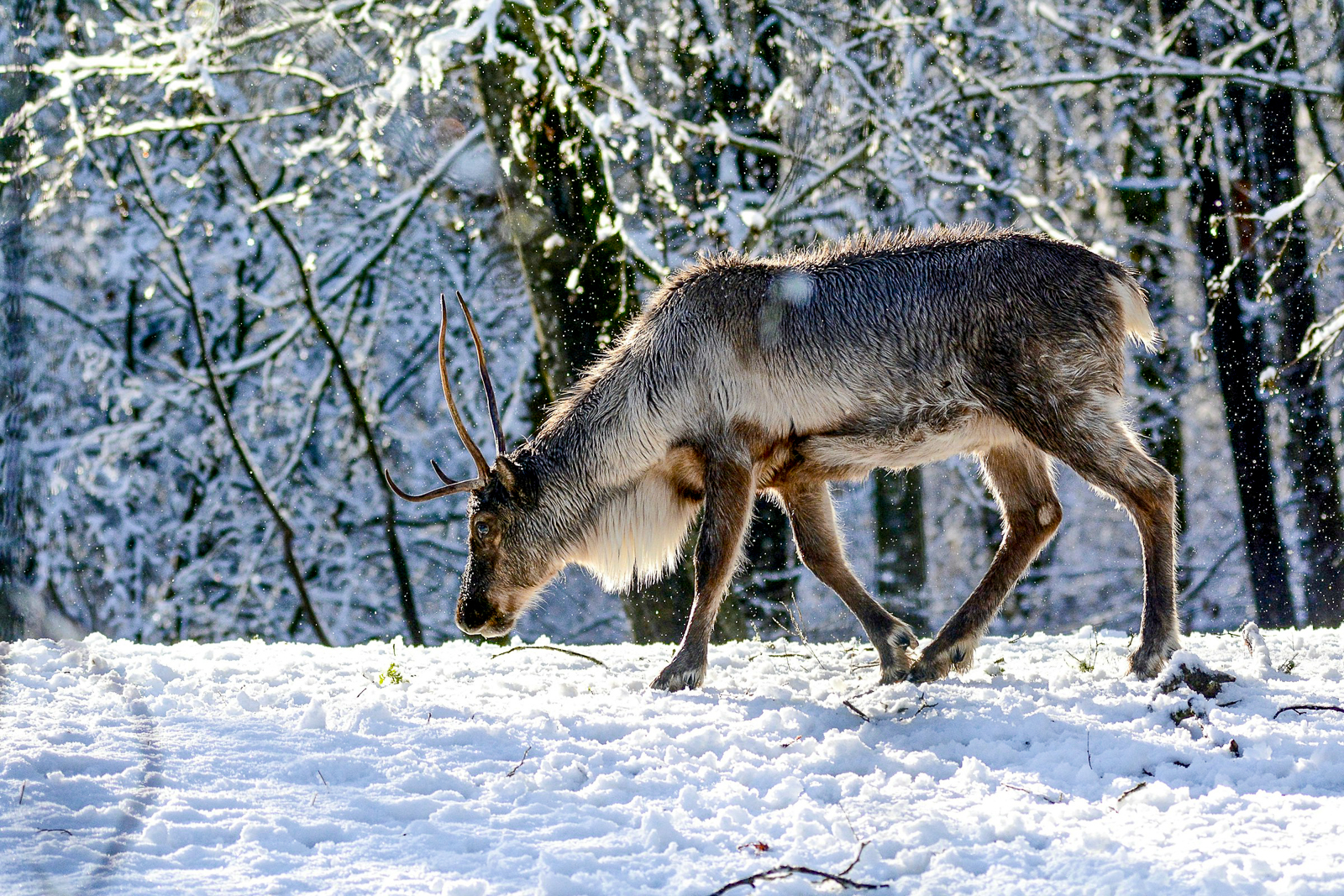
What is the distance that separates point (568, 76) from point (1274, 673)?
5825 millimetres

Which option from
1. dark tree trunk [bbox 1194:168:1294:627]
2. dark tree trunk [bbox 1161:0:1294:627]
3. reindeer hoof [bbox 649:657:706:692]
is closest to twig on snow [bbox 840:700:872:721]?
reindeer hoof [bbox 649:657:706:692]

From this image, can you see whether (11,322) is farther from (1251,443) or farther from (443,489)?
(1251,443)

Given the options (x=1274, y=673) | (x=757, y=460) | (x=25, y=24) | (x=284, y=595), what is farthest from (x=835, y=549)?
(x=284, y=595)

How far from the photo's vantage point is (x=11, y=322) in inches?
69.6

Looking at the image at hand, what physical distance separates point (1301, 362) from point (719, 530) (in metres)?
8.76

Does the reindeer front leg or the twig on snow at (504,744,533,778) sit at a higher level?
the reindeer front leg

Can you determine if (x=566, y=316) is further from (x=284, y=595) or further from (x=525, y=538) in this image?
(x=284, y=595)

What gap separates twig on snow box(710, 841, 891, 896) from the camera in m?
2.44

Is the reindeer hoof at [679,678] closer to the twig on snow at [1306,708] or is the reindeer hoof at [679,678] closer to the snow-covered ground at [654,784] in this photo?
the snow-covered ground at [654,784]

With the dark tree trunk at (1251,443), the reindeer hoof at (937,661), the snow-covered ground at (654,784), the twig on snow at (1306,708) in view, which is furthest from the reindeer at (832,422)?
the dark tree trunk at (1251,443)

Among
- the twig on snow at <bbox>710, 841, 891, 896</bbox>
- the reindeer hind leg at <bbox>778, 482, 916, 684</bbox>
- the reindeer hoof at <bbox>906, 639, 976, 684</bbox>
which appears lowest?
the reindeer hoof at <bbox>906, 639, 976, 684</bbox>

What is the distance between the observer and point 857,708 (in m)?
3.98

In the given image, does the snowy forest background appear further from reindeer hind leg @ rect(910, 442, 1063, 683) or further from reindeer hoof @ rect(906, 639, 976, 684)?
reindeer hoof @ rect(906, 639, 976, 684)

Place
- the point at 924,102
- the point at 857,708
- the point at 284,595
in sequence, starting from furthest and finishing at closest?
the point at 284,595 → the point at 924,102 → the point at 857,708
